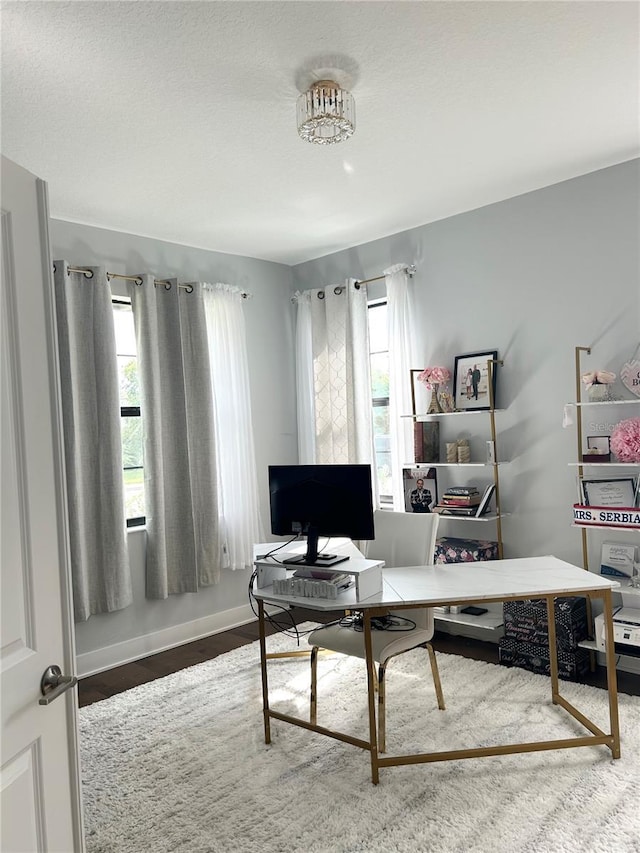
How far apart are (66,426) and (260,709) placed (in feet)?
6.36

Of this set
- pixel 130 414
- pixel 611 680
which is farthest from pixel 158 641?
pixel 611 680

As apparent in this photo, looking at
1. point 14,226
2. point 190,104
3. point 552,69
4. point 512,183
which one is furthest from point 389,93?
point 14,226

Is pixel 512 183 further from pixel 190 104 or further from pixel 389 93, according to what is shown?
pixel 190 104

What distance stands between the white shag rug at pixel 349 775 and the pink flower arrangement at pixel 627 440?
1217 millimetres

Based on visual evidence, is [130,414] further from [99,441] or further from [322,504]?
[322,504]

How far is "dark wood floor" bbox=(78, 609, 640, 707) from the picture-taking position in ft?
11.4

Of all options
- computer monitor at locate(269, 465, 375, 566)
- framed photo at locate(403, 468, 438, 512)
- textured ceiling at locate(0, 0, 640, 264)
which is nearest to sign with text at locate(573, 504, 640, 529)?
framed photo at locate(403, 468, 438, 512)

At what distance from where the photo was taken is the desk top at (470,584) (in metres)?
2.58

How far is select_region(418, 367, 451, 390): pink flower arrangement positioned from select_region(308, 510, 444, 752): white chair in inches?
45.3

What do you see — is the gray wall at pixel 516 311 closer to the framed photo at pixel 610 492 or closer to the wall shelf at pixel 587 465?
the wall shelf at pixel 587 465

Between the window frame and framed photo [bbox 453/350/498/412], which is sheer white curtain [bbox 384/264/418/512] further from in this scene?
the window frame

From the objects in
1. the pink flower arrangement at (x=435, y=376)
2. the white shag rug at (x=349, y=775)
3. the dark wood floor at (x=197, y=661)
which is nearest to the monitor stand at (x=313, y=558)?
the white shag rug at (x=349, y=775)

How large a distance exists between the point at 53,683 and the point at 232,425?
3361mm

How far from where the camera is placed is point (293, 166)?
3.33m
